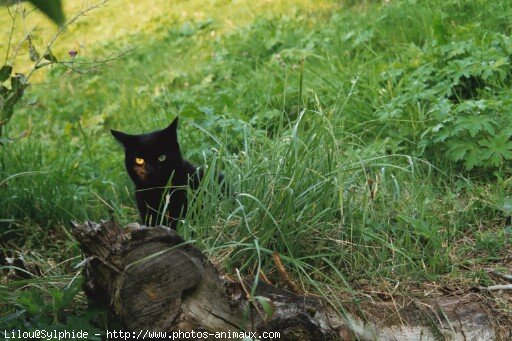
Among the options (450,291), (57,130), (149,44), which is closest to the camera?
(450,291)

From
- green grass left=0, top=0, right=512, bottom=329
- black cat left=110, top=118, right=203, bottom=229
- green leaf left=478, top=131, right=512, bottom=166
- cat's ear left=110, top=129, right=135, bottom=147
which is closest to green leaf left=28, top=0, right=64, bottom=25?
green grass left=0, top=0, right=512, bottom=329

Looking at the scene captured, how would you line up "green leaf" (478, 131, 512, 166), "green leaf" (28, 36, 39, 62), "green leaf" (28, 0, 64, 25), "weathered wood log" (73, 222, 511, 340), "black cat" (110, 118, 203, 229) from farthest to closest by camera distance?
"green leaf" (478, 131, 512, 166) → "green leaf" (28, 36, 39, 62) → "black cat" (110, 118, 203, 229) → "weathered wood log" (73, 222, 511, 340) → "green leaf" (28, 0, 64, 25)

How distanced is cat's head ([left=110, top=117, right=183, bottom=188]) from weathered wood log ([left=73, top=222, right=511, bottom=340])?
3.83 ft

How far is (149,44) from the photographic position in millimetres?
8594

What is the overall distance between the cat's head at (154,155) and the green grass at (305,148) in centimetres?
18

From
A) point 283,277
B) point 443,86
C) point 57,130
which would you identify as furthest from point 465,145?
point 57,130

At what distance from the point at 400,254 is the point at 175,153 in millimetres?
1386

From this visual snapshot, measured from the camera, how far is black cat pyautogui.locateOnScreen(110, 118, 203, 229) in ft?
13.4

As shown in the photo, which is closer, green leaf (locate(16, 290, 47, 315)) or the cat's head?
green leaf (locate(16, 290, 47, 315))

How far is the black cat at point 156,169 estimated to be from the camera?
409cm

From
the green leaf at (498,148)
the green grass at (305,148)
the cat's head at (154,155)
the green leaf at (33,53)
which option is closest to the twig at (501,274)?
the green grass at (305,148)

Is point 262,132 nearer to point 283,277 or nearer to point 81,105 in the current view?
point 283,277

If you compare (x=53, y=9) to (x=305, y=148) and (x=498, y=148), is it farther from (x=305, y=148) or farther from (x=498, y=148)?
(x=498, y=148)

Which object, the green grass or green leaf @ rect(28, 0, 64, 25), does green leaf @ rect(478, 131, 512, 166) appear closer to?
the green grass
